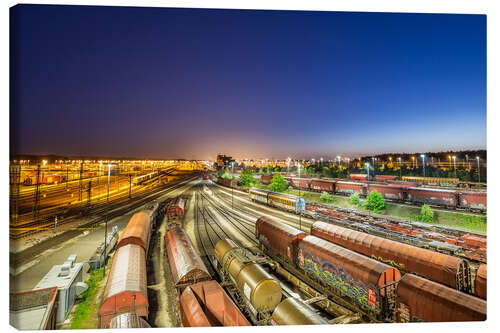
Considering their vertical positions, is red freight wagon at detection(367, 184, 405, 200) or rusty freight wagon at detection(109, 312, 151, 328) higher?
red freight wagon at detection(367, 184, 405, 200)

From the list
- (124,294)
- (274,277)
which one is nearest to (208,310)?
(124,294)

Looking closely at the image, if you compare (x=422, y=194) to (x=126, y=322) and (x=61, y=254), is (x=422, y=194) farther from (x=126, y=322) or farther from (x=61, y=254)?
(x=61, y=254)

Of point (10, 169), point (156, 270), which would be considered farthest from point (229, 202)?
point (10, 169)

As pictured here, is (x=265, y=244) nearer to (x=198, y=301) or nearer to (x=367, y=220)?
(x=198, y=301)

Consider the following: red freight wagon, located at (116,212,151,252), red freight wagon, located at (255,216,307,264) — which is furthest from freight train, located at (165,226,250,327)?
red freight wagon, located at (255,216,307,264)

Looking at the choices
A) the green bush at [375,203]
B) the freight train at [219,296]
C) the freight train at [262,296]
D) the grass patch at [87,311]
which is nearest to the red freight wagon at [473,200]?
the green bush at [375,203]

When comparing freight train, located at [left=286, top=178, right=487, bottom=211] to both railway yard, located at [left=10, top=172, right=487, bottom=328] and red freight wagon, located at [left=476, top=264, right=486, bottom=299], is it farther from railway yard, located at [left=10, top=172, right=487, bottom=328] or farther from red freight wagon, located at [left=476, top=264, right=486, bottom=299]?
red freight wagon, located at [left=476, top=264, right=486, bottom=299]
